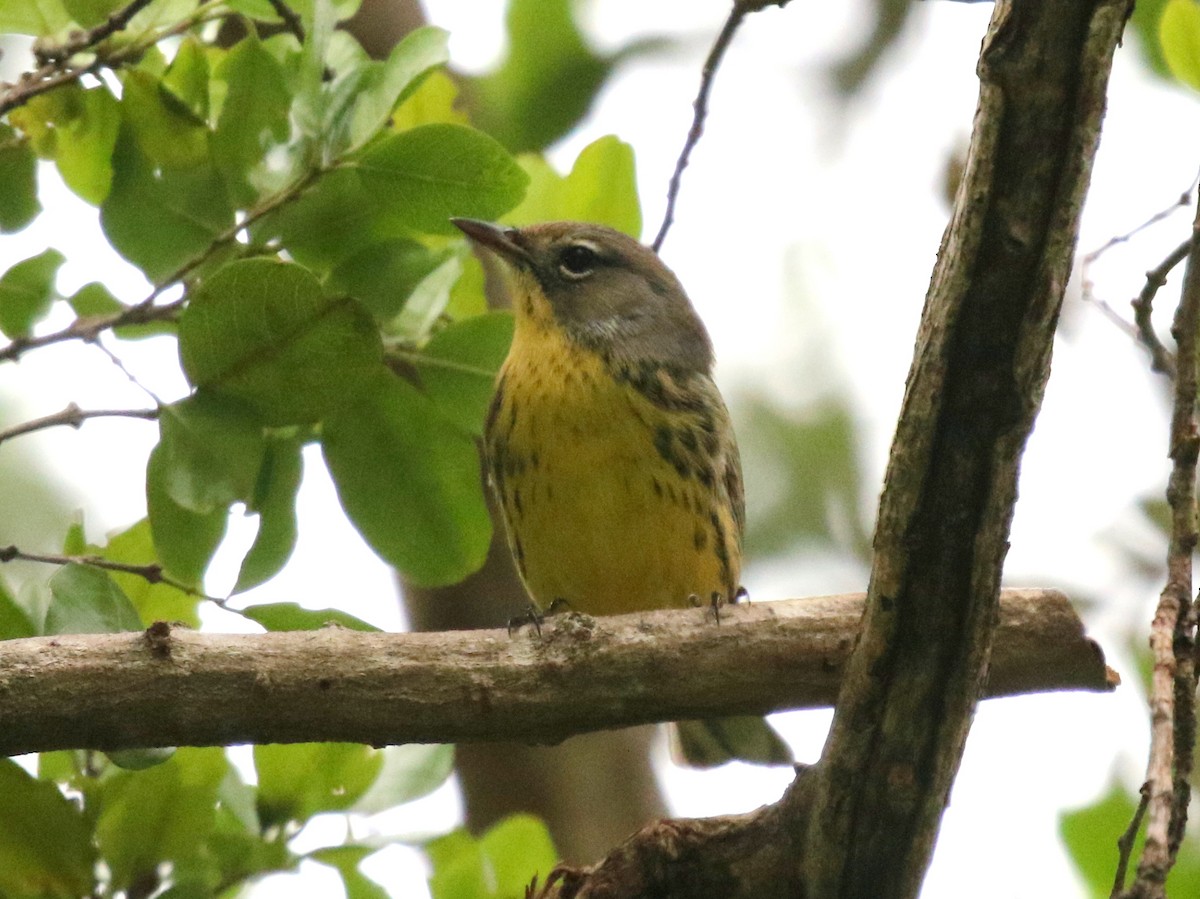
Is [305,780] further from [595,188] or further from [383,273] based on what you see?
[595,188]

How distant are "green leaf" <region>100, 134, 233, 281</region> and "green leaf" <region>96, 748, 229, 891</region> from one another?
1.23 metres

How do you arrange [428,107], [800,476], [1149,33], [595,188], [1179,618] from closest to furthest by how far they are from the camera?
[1179,618]
[428,107]
[595,188]
[1149,33]
[800,476]

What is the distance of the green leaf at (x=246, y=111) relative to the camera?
12.8ft

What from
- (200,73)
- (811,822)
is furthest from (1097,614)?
(200,73)

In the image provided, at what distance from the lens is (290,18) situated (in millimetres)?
4152

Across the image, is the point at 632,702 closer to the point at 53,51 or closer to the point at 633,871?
the point at 633,871

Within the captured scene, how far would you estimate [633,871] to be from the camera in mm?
3438

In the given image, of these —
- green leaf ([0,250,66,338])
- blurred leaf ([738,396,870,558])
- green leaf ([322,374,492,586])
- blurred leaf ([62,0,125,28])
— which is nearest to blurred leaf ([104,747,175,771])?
green leaf ([322,374,492,586])

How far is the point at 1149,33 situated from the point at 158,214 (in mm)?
3549

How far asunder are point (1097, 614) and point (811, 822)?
15.6 feet

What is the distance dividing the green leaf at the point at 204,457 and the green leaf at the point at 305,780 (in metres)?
0.66

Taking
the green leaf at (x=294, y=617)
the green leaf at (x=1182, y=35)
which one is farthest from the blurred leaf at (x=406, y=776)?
the green leaf at (x=1182, y=35)

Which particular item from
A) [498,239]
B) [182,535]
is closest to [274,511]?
[182,535]

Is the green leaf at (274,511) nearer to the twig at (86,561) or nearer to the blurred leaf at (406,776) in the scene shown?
the twig at (86,561)
